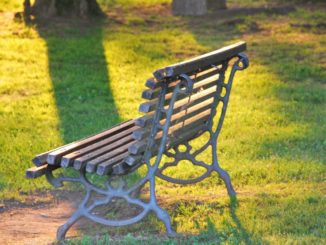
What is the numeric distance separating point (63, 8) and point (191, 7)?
283 cm

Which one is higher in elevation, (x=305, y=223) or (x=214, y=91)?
(x=214, y=91)

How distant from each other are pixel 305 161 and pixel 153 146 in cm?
241

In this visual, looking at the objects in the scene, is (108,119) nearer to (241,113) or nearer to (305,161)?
(241,113)

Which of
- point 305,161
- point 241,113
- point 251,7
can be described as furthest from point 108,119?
point 251,7

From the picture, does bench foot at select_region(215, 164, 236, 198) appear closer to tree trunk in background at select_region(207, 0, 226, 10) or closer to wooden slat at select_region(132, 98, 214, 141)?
wooden slat at select_region(132, 98, 214, 141)

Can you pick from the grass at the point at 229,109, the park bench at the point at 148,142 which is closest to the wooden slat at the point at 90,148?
the park bench at the point at 148,142

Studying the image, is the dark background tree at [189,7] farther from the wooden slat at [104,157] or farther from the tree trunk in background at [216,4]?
the wooden slat at [104,157]

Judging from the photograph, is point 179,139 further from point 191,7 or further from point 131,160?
point 191,7

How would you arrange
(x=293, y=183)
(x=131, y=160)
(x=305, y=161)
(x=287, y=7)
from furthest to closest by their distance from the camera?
(x=287, y=7) < (x=305, y=161) < (x=293, y=183) < (x=131, y=160)

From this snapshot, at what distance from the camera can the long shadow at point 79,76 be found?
952cm

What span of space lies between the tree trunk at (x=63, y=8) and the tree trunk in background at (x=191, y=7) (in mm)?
2042

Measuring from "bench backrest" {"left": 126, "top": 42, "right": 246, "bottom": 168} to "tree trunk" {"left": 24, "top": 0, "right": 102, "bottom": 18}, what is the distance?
880 centimetres

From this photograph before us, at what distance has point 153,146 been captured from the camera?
19.4 feet

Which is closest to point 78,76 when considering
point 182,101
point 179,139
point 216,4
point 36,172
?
point 179,139
